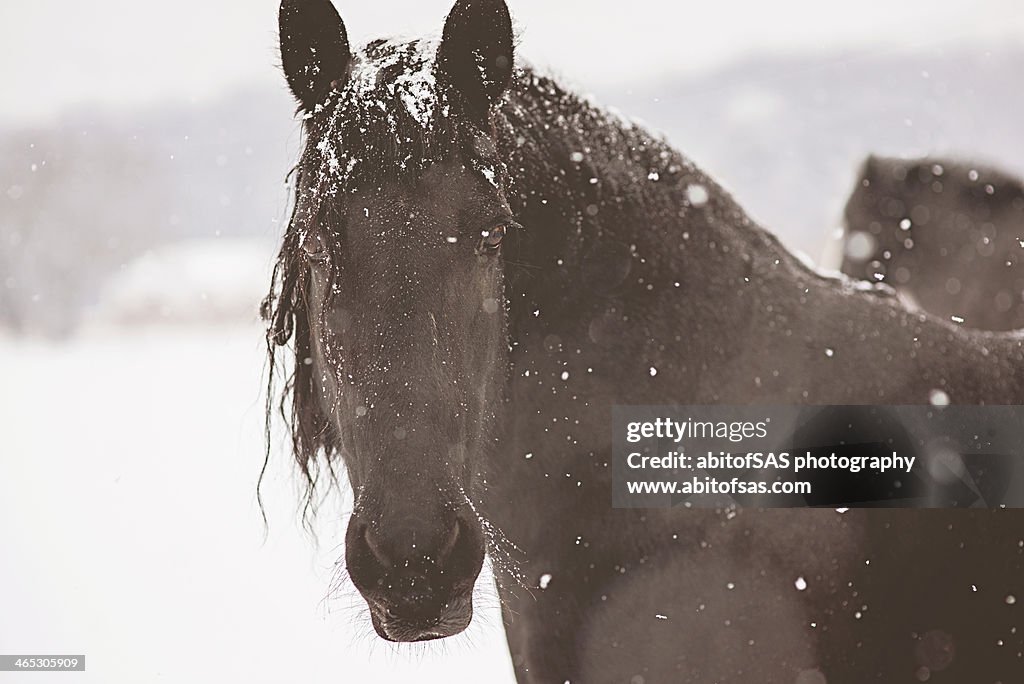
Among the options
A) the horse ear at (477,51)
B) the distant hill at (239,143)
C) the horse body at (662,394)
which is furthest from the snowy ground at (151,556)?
the horse ear at (477,51)

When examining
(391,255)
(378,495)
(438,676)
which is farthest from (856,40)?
(438,676)

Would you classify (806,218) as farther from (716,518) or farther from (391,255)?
(391,255)

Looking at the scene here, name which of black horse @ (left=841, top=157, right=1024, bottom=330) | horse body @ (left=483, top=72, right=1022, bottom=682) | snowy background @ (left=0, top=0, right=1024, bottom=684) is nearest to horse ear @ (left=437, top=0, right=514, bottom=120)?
horse body @ (left=483, top=72, right=1022, bottom=682)

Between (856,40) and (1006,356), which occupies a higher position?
(856,40)

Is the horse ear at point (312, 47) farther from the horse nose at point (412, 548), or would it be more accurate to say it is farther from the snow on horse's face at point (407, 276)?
the horse nose at point (412, 548)

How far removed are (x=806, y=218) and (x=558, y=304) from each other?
184 cm

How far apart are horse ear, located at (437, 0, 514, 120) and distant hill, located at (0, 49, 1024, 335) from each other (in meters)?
0.95

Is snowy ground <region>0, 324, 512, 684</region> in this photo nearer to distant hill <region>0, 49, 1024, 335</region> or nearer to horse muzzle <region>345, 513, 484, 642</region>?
distant hill <region>0, 49, 1024, 335</region>

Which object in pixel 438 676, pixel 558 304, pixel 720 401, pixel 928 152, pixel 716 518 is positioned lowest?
pixel 438 676

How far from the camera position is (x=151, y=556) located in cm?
191

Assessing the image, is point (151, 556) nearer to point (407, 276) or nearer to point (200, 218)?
point (200, 218)

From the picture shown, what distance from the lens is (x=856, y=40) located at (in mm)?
1784

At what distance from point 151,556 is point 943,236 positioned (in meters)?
2.32

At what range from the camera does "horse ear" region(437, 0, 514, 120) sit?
103 centimetres
